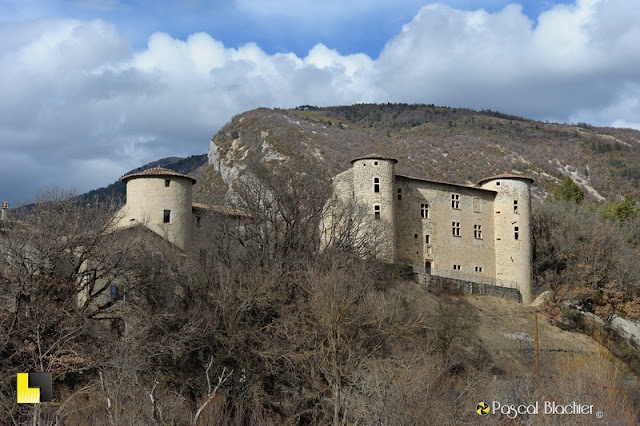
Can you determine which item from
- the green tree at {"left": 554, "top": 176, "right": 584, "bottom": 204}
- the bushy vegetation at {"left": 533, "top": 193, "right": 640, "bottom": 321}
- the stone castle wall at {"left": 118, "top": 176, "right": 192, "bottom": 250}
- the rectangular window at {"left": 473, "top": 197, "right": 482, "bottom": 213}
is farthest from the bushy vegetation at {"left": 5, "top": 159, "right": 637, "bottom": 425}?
the green tree at {"left": 554, "top": 176, "right": 584, "bottom": 204}

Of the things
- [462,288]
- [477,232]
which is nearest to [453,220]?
[477,232]

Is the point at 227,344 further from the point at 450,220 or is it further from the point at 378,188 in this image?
the point at 450,220

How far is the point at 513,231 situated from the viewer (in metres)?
59.1

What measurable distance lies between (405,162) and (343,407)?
80828 mm

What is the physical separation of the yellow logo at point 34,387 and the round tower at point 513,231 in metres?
49.5

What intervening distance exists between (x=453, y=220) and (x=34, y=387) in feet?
159

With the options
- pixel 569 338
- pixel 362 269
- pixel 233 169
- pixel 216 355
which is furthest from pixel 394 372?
pixel 233 169

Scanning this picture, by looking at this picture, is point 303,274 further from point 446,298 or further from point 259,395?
point 446,298

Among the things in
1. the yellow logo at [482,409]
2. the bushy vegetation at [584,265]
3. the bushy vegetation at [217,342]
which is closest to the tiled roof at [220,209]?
the bushy vegetation at [217,342]

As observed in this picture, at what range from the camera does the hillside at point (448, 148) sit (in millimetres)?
103188

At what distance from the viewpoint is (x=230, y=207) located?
5159 cm

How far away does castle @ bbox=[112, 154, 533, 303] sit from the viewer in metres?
55.4

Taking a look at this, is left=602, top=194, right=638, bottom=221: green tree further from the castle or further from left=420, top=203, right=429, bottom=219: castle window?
left=420, top=203, right=429, bottom=219: castle window

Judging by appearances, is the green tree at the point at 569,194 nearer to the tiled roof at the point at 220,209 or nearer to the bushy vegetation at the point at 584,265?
the bushy vegetation at the point at 584,265
